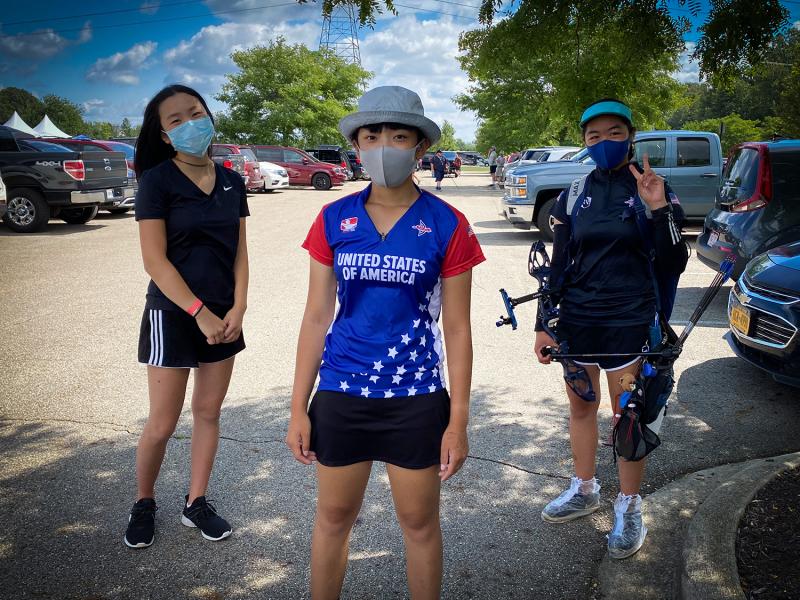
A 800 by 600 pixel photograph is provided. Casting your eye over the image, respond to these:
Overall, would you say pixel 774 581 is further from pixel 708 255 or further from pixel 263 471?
pixel 708 255

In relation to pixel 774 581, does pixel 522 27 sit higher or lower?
higher

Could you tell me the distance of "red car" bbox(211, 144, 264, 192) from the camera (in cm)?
2131

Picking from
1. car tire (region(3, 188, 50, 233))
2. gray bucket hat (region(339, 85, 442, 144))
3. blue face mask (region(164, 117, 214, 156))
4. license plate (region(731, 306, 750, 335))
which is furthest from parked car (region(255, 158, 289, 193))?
gray bucket hat (region(339, 85, 442, 144))

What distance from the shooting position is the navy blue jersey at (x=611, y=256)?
8.98 ft

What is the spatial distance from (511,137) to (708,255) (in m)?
32.3

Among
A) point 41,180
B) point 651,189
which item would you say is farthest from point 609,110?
point 41,180

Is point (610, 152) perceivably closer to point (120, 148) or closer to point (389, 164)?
point (389, 164)

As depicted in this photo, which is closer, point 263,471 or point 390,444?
point 390,444

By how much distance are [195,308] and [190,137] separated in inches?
30.7

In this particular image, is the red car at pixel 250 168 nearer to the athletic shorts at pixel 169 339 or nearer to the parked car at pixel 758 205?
the parked car at pixel 758 205

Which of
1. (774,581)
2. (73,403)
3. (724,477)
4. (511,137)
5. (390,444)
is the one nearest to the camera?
(390,444)

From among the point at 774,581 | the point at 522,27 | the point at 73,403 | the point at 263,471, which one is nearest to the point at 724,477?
the point at 774,581

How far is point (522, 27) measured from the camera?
3887mm

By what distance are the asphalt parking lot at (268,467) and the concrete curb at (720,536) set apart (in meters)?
0.38
